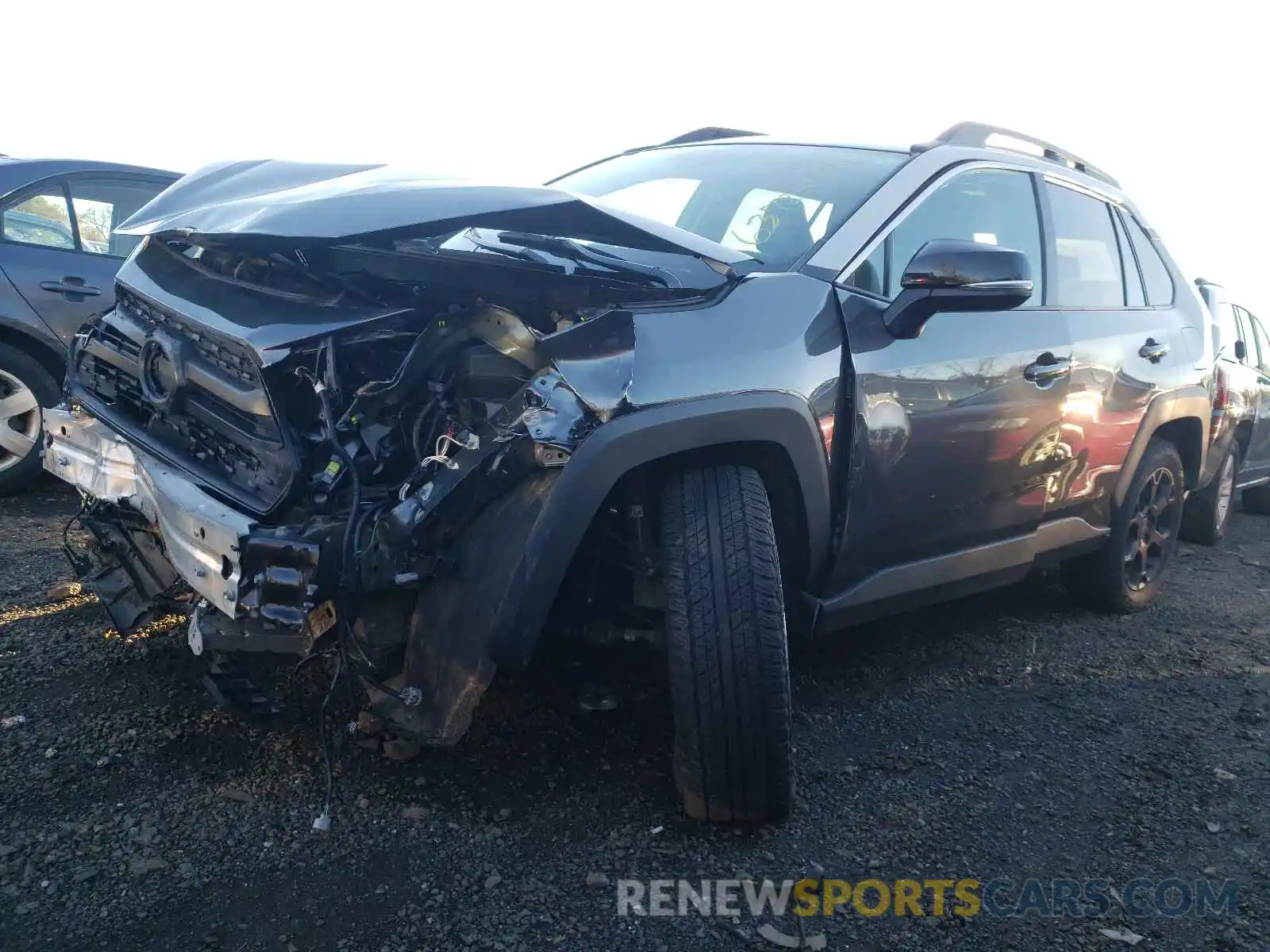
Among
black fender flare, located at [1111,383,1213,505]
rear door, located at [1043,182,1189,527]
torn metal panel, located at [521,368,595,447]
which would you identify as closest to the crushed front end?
torn metal panel, located at [521,368,595,447]

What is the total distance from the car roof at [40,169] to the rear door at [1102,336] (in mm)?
4645

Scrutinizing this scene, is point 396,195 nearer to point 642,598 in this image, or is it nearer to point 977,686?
point 642,598

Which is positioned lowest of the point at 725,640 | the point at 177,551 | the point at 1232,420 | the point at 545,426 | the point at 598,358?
the point at 1232,420

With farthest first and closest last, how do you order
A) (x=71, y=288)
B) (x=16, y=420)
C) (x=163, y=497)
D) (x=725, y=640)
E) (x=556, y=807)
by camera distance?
(x=71, y=288) < (x=16, y=420) < (x=556, y=807) < (x=163, y=497) < (x=725, y=640)

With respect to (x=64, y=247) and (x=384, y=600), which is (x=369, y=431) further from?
(x=64, y=247)

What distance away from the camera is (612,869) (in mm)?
2314

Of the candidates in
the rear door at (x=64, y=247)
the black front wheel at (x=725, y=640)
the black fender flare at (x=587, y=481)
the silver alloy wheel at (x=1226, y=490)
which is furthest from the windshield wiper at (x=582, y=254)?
the silver alloy wheel at (x=1226, y=490)

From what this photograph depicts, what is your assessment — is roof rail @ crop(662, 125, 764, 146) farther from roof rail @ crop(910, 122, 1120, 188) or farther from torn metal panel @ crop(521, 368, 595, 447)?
torn metal panel @ crop(521, 368, 595, 447)

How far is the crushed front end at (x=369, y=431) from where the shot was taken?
7.31 ft

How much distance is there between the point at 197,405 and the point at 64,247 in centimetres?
318

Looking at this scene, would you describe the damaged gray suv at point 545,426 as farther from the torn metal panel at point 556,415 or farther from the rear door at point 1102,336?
the rear door at point 1102,336

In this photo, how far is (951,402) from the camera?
300cm

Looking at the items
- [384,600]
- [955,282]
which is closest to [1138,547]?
[955,282]

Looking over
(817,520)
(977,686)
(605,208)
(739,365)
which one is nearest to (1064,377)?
(977,686)
